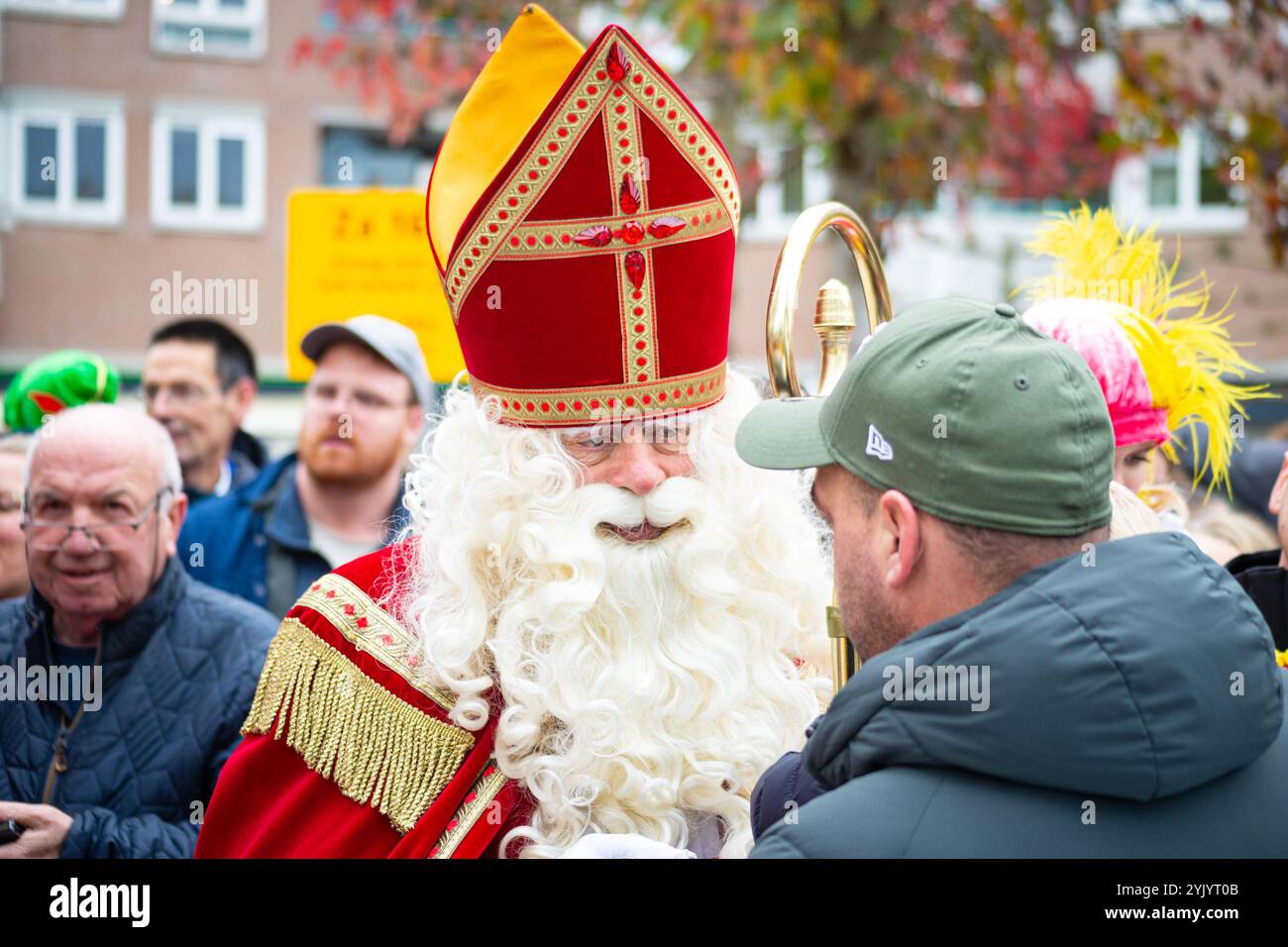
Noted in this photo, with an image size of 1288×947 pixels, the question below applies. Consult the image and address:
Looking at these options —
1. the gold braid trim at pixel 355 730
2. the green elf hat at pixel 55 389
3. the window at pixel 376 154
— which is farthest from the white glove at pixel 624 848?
the window at pixel 376 154

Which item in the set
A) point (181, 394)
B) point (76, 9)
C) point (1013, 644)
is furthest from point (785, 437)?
point (76, 9)

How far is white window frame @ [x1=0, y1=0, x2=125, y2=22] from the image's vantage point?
57.4ft

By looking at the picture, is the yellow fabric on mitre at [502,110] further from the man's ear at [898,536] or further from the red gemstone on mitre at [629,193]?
the man's ear at [898,536]

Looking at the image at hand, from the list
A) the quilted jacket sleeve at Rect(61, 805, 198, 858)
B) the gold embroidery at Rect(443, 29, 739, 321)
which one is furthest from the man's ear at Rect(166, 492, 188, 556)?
the gold embroidery at Rect(443, 29, 739, 321)

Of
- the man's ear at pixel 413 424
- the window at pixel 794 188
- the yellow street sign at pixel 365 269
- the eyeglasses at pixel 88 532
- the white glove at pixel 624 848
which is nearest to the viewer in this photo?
the white glove at pixel 624 848

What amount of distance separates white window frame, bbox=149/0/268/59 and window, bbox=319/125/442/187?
1314 mm

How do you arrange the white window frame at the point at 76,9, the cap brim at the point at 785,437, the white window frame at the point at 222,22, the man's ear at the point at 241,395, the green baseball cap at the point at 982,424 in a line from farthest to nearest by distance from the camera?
the white window frame at the point at 222,22 → the white window frame at the point at 76,9 → the man's ear at the point at 241,395 → the cap brim at the point at 785,437 → the green baseball cap at the point at 982,424

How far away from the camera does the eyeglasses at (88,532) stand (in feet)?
11.0

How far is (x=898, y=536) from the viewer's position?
1.79 meters

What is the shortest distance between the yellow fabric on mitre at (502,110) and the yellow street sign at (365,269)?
2851 mm

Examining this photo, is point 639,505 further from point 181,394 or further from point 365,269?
point 365,269

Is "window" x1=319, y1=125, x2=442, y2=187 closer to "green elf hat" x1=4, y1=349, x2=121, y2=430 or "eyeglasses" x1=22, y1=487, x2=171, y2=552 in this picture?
"green elf hat" x1=4, y1=349, x2=121, y2=430

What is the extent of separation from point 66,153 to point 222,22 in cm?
254

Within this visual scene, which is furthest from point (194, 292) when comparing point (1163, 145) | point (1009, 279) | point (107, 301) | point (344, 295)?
point (107, 301)
